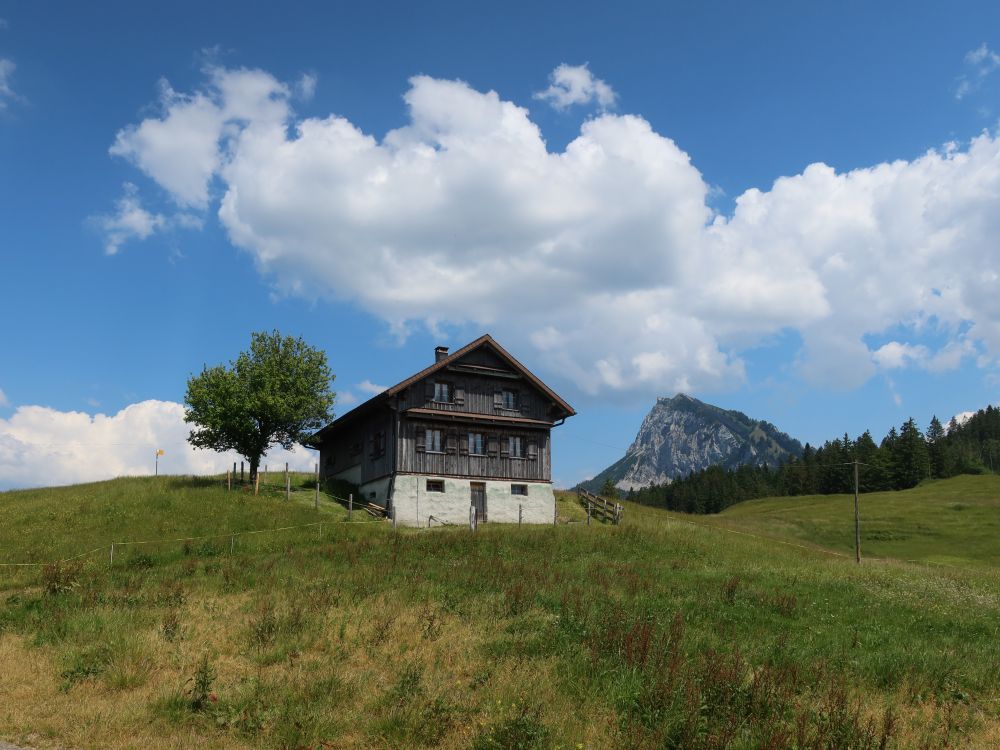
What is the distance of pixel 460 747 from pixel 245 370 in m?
42.6

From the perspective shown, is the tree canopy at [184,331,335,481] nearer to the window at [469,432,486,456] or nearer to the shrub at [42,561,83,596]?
the window at [469,432,486,456]

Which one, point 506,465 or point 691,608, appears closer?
point 691,608

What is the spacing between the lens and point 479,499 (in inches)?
1709

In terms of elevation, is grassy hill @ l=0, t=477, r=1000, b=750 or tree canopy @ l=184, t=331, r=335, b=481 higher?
tree canopy @ l=184, t=331, r=335, b=481

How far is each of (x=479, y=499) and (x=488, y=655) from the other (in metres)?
29.9

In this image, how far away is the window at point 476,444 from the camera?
4384 cm

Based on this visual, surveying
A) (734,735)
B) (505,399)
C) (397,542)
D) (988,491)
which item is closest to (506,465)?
(505,399)

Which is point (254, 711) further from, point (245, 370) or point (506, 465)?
point (245, 370)

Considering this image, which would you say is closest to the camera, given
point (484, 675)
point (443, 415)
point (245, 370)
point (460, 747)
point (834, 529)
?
point (460, 747)

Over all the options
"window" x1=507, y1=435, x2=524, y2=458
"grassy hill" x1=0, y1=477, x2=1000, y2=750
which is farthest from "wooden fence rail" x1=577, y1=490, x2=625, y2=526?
"grassy hill" x1=0, y1=477, x2=1000, y2=750

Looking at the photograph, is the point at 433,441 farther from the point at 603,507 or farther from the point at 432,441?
the point at 603,507

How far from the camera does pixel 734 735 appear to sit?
10.1 m

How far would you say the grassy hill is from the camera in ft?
34.1

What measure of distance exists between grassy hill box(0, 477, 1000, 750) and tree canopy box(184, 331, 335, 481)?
19963 millimetres
